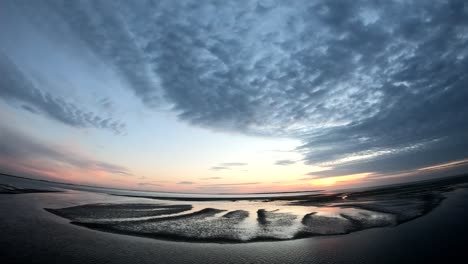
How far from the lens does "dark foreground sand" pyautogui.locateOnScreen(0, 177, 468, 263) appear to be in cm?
1096

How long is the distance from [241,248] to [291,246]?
112 inches

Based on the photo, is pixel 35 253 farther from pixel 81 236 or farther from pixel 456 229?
pixel 456 229

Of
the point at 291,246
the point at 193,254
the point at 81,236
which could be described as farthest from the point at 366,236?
the point at 81,236

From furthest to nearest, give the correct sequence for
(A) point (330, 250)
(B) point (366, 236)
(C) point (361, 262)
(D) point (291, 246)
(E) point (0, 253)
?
(B) point (366, 236), (D) point (291, 246), (A) point (330, 250), (C) point (361, 262), (E) point (0, 253)

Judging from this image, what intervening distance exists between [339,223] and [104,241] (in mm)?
17240

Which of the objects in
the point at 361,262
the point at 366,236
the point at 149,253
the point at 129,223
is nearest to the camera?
the point at 361,262

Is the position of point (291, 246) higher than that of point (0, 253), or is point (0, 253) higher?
point (0, 253)

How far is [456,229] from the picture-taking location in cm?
1586

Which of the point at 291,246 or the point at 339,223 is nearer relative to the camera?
the point at 291,246

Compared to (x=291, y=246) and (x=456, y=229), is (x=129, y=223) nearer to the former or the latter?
(x=291, y=246)

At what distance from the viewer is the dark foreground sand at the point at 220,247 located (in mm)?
10961

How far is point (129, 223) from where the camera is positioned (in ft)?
66.1

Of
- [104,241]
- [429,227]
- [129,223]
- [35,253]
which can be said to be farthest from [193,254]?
[429,227]

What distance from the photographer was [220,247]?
13.9 meters
